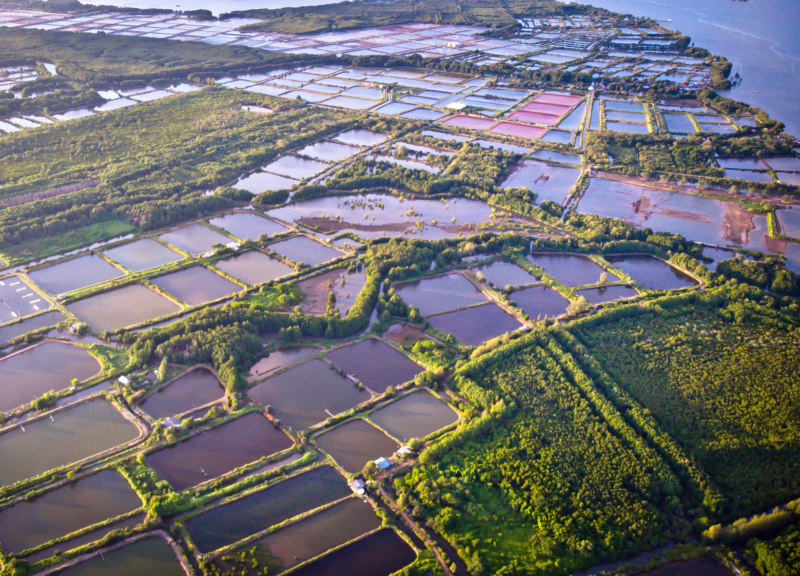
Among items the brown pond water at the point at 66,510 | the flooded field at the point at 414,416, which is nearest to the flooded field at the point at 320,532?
the flooded field at the point at 414,416

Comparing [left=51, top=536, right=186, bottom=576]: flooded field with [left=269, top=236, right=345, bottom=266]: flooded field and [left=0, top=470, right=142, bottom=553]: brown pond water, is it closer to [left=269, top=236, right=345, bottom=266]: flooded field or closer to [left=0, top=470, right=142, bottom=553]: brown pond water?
[left=0, top=470, right=142, bottom=553]: brown pond water

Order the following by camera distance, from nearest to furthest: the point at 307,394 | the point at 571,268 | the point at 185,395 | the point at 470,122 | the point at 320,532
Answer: the point at 320,532, the point at 185,395, the point at 307,394, the point at 571,268, the point at 470,122

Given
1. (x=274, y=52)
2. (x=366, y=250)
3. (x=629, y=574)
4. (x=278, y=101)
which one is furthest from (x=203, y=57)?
(x=629, y=574)

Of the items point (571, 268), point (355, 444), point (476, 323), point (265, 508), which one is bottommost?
point (265, 508)

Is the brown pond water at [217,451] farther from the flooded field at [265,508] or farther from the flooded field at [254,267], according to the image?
the flooded field at [254,267]

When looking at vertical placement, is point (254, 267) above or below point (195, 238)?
below

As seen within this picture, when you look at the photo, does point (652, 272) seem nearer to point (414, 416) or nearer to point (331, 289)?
point (414, 416)

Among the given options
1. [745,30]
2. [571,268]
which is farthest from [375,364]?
[745,30]
